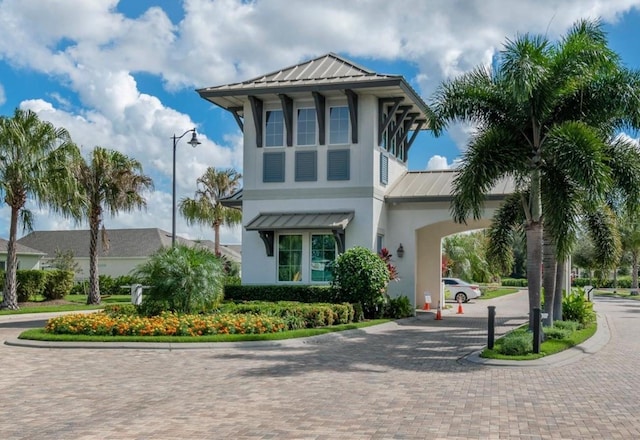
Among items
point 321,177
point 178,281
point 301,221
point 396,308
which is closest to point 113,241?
point 321,177

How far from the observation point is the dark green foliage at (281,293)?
23672mm

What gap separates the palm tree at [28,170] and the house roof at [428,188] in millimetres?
13253

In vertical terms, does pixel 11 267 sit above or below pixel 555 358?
above

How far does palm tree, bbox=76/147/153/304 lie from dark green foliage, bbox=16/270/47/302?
332 cm

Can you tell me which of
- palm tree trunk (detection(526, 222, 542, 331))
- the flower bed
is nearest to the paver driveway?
the flower bed

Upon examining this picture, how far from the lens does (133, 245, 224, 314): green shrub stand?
19.1 metres

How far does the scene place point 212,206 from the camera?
146ft

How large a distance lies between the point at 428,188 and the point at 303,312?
9646mm

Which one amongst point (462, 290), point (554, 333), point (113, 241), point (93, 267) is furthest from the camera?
point (113, 241)

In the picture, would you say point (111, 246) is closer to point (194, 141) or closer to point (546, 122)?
point (194, 141)

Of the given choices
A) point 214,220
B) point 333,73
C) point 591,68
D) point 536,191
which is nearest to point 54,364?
point 536,191

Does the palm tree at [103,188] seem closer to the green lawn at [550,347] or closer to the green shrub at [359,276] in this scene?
the green shrub at [359,276]

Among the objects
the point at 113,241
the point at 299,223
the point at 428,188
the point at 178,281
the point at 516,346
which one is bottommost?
the point at 516,346

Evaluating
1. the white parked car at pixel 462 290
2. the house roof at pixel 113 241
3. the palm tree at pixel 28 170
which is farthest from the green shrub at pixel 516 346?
the house roof at pixel 113 241
